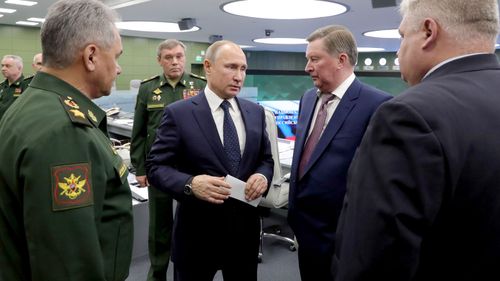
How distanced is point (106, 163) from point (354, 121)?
107 centimetres

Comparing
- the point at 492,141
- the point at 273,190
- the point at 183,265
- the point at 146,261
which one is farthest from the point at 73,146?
the point at 146,261

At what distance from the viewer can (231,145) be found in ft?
6.18

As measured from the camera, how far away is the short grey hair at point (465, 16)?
91 cm

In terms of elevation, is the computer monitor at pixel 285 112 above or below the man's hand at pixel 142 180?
above

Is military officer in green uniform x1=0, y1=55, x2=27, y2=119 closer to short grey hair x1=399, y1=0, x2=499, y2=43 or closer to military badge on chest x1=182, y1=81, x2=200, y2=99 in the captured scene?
military badge on chest x1=182, y1=81, x2=200, y2=99

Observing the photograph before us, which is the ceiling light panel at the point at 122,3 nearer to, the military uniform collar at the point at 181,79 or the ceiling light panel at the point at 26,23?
the ceiling light panel at the point at 26,23

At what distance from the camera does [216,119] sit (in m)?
1.94

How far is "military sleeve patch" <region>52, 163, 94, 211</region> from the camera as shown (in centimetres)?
96

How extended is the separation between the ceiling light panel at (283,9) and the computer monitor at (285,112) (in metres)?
3.52

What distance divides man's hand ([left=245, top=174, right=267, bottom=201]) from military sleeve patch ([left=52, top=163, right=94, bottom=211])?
2.87 feet

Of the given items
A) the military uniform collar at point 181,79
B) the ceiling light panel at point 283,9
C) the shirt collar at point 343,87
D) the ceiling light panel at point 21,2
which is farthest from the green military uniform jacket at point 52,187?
the ceiling light panel at point 21,2

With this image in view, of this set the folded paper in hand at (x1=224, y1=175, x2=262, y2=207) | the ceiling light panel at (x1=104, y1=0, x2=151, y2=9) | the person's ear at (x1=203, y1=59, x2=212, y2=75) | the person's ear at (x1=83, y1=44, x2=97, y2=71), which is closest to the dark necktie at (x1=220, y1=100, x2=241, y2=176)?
the folded paper in hand at (x1=224, y1=175, x2=262, y2=207)

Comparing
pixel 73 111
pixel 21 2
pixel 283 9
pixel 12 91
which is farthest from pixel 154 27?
pixel 73 111

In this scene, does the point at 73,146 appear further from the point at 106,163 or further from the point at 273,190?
the point at 273,190
